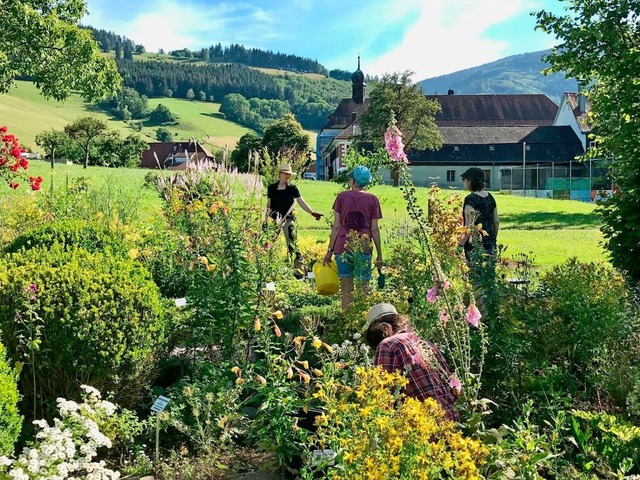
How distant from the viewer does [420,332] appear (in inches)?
172

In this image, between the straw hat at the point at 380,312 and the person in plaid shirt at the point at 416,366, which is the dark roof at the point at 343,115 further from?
the person in plaid shirt at the point at 416,366

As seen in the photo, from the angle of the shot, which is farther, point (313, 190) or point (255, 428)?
point (313, 190)

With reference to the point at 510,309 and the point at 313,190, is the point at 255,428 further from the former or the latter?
the point at 313,190

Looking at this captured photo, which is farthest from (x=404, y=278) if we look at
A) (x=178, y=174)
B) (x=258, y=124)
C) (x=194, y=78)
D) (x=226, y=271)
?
(x=194, y=78)

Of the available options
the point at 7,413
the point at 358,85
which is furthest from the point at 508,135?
the point at 7,413

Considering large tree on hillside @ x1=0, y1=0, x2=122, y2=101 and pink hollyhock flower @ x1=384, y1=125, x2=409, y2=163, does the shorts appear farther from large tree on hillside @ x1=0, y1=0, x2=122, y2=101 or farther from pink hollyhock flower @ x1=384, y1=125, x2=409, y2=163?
large tree on hillside @ x1=0, y1=0, x2=122, y2=101

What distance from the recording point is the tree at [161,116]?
130 meters

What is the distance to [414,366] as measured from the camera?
11.0 feet

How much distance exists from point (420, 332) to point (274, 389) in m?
1.32

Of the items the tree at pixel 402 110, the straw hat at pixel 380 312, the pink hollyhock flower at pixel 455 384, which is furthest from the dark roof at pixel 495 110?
the pink hollyhock flower at pixel 455 384

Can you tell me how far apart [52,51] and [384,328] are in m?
15.6

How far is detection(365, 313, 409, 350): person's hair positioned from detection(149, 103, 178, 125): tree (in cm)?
13104

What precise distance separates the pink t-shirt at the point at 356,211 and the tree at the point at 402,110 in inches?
1605

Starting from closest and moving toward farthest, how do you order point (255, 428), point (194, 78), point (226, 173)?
point (255, 428) → point (226, 173) → point (194, 78)
